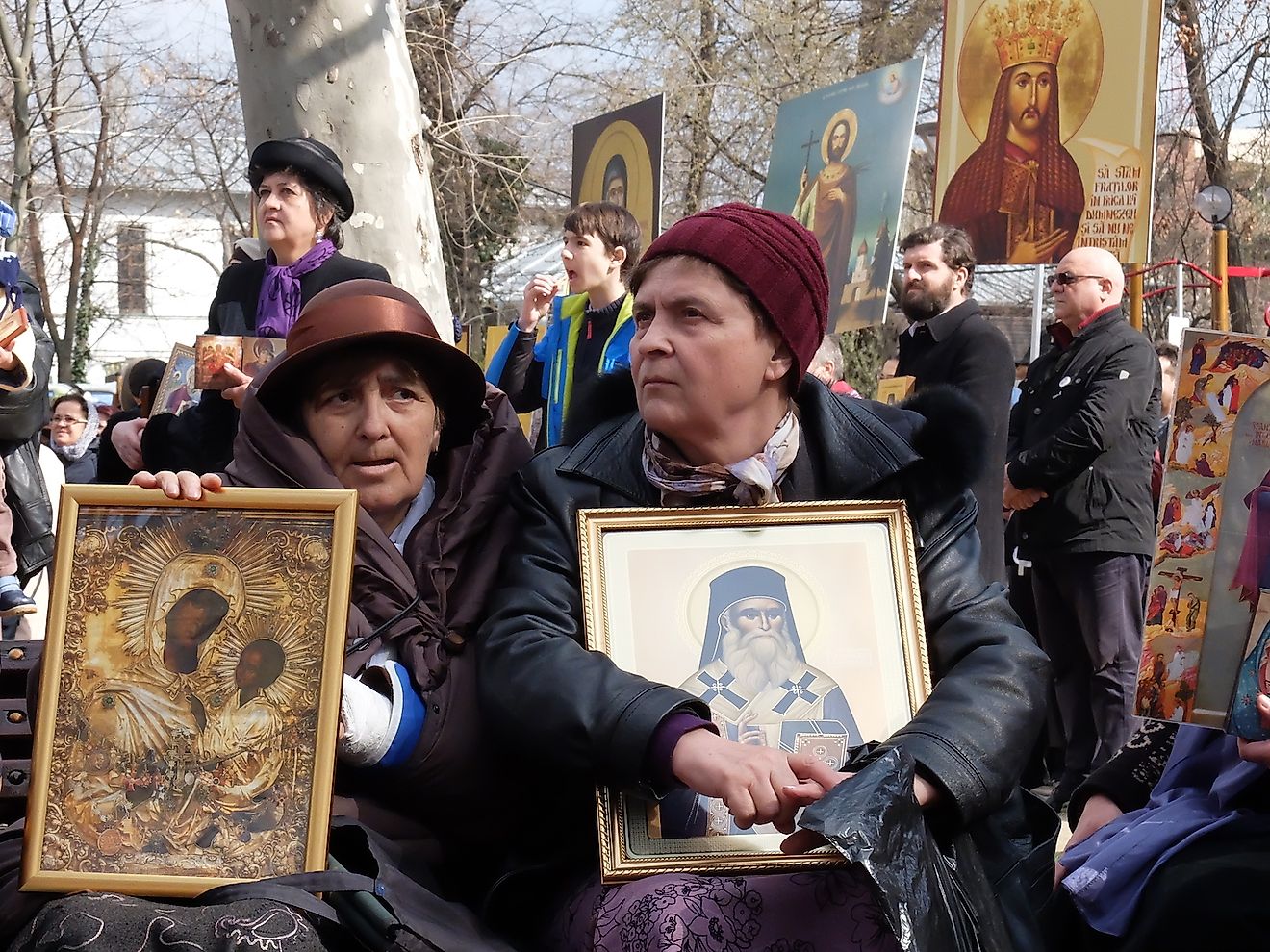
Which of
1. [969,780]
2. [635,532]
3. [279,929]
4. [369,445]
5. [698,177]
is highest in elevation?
[698,177]

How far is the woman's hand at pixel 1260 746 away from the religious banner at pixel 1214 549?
0.06 ft

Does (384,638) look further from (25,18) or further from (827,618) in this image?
(25,18)

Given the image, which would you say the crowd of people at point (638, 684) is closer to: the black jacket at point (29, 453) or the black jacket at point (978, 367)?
the black jacket at point (978, 367)

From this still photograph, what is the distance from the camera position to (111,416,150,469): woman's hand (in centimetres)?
392

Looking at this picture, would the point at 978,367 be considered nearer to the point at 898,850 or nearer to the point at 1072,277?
the point at 1072,277

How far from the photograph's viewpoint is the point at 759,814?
2.13 m

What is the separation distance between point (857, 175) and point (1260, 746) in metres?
6.71

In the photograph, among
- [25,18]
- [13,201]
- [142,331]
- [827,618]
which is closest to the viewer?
[827,618]

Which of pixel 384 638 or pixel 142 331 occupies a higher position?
pixel 142 331

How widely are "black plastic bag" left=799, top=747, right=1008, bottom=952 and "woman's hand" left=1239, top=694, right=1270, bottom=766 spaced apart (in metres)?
0.47

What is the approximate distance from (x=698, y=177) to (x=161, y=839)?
2382 centimetres

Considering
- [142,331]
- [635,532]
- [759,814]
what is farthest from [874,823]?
[142,331]

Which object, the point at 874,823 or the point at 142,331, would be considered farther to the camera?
the point at 142,331

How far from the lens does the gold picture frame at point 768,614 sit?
93.5 inches
